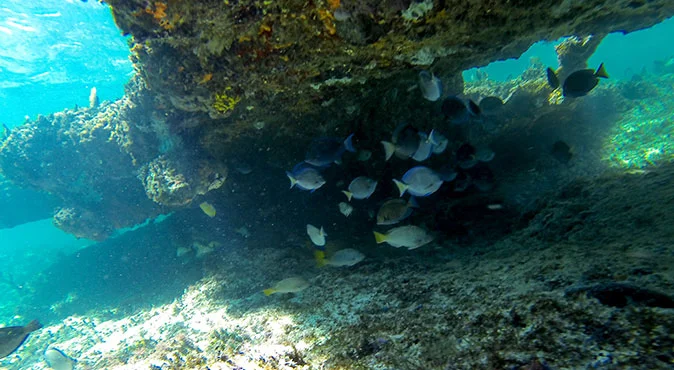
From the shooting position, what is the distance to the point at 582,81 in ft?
14.8

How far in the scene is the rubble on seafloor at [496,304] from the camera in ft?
4.93

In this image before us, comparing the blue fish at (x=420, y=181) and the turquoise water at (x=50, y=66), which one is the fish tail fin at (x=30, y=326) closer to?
the turquoise water at (x=50, y=66)

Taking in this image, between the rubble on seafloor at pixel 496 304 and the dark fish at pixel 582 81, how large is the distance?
4.58 feet

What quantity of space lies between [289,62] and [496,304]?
3466mm

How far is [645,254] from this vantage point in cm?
203

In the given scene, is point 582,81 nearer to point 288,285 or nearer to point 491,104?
point 491,104

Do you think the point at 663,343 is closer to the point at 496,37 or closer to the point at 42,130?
the point at 496,37

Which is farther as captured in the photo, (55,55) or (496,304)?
(55,55)

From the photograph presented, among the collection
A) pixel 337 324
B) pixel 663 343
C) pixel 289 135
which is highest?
pixel 289 135

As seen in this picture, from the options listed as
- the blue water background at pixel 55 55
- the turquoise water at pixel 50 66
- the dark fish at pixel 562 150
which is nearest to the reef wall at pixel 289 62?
the dark fish at pixel 562 150

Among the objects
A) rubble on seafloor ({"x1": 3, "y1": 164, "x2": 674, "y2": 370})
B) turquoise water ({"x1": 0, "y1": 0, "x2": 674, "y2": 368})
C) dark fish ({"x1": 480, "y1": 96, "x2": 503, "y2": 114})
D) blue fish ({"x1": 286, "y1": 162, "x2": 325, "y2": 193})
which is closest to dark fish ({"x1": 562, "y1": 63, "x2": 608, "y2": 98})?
dark fish ({"x1": 480, "y1": 96, "x2": 503, "y2": 114})

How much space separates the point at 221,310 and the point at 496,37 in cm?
656

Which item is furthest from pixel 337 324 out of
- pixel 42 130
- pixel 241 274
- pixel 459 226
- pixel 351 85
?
pixel 42 130

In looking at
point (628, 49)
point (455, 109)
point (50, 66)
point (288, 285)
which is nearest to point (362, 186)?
point (288, 285)
